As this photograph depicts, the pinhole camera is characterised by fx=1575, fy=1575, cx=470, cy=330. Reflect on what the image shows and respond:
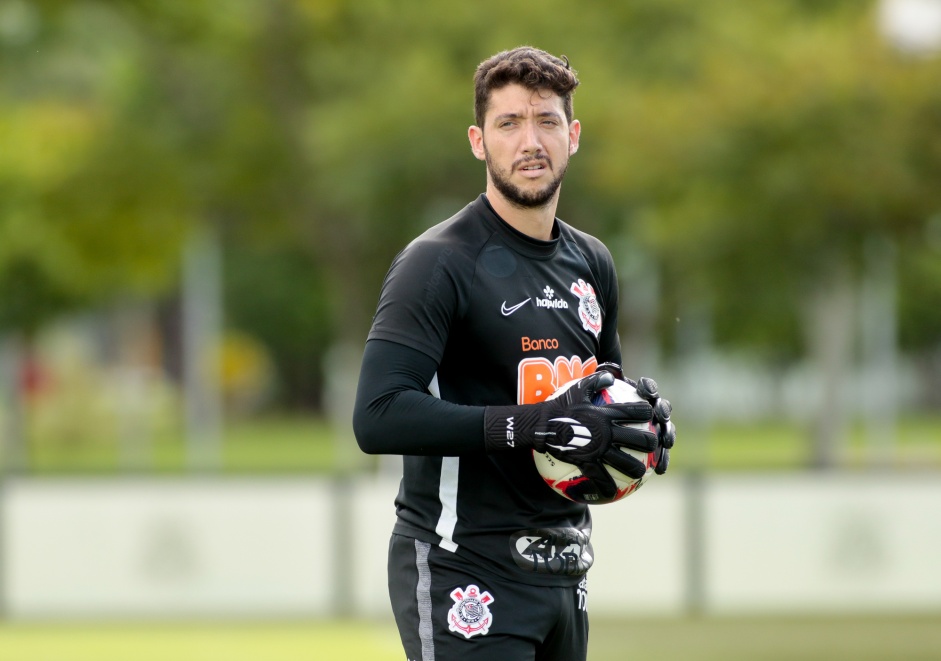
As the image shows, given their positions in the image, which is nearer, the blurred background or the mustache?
the mustache

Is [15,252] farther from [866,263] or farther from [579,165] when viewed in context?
[866,263]

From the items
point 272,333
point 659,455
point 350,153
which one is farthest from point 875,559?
point 272,333

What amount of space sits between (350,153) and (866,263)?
23.1 ft

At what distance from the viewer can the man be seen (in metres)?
3.81

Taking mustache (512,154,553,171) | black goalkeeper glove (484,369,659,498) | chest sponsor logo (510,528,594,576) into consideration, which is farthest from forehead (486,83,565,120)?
chest sponsor logo (510,528,594,576)

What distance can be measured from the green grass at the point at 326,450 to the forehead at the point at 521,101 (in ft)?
93.3

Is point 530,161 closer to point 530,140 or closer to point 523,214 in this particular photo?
point 530,140

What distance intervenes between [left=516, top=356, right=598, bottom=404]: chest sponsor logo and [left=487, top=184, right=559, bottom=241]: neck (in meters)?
0.35

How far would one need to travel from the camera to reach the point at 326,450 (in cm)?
5341

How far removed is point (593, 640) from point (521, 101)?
895cm

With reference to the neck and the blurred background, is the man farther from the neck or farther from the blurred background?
the blurred background

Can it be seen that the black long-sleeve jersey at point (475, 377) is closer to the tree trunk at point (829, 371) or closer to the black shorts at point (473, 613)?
the black shorts at point (473, 613)

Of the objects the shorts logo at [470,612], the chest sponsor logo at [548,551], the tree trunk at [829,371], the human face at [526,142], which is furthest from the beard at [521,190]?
the tree trunk at [829,371]

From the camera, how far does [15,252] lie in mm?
30109
